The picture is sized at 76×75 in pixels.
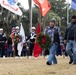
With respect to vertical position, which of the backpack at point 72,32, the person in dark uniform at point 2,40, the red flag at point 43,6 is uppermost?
the red flag at point 43,6

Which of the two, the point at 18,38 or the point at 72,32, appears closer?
the point at 72,32

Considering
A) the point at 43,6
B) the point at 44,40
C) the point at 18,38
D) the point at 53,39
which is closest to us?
the point at 53,39

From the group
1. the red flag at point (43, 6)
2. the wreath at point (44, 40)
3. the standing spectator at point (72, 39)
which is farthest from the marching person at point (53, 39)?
the red flag at point (43, 6)

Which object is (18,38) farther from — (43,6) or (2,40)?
(43,6)

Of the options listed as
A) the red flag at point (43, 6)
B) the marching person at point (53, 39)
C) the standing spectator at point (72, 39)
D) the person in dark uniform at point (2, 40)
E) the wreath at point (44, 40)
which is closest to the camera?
the standing spectator at point (72, 39)

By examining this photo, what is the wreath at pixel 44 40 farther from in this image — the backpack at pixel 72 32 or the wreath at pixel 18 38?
the wreath at pixel 18 38

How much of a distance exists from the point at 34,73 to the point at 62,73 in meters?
0.83

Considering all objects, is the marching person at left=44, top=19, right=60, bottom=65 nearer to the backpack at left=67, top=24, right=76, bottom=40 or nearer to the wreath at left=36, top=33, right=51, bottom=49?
the wreath at left=36, top=33, right=51, bottom=49

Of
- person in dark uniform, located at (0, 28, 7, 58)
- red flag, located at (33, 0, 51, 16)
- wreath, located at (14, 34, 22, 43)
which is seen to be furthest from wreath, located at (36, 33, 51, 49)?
person in dark uniform, located at (0, 28, 7, 58)

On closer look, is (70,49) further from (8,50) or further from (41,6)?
(8,50)

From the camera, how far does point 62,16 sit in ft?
240

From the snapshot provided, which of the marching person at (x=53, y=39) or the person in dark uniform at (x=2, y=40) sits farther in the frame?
the person in dark uniform at (x=2, y=40)

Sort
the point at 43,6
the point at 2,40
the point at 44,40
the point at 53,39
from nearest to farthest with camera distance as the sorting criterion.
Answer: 1. the point at 53,39
2. the point at 44,40
3. the point at 43,6
4. the point at 2,40

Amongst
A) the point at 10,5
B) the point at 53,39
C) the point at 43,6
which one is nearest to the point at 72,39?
the point at 53,39
